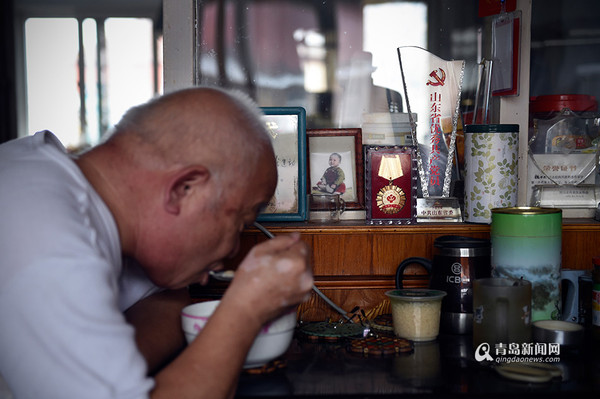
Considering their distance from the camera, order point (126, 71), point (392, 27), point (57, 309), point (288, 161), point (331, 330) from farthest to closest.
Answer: point (126, 71) → point (392, 27) → point (288, 161) → point (331, 330) → point (57, 309)

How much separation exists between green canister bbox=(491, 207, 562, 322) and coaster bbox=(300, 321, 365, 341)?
343 mm

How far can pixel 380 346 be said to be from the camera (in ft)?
4.07

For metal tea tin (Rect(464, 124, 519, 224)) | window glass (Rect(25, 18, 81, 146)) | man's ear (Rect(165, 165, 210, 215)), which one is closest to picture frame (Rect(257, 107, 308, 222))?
metal tea tin (Rect(464, 124, 519, 224))

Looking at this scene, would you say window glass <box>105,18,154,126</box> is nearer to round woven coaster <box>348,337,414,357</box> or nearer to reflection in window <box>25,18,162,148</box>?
reflection in window <box>25,18,162,148</box>

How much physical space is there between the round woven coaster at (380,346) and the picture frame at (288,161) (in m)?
0.46

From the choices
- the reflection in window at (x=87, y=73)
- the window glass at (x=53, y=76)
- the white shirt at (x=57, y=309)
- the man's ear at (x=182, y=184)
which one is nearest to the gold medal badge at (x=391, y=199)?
the man's ear at (x=182, y=184)

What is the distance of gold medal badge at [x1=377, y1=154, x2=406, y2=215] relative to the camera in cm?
163

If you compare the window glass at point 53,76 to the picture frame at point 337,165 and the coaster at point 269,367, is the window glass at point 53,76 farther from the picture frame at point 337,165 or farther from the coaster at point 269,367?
the coaster at point 269,367

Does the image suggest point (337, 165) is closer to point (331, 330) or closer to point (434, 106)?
point (434, 106)

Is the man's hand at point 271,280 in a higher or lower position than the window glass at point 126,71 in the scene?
lower

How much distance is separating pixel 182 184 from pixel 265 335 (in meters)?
0.32

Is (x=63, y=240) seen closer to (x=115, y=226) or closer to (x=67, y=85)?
(x=115, y=226)

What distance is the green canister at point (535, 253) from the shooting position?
1.30 meters

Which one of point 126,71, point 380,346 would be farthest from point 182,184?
point 126,71
